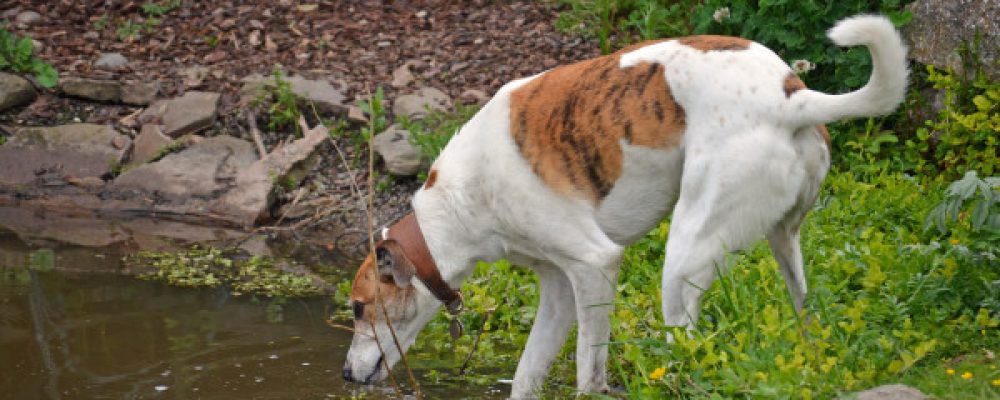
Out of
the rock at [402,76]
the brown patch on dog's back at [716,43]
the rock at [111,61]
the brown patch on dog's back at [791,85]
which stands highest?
the brown patch on dog's back at [716,43]

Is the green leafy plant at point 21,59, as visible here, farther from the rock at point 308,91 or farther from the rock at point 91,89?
the rock at point 308,91

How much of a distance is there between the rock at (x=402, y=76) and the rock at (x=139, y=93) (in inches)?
72.0

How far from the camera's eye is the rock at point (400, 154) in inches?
340

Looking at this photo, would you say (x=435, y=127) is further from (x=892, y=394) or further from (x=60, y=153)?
(x=892, y=394)

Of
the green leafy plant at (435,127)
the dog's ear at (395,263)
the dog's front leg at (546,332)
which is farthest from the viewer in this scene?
→ the green leafy plant at (435,127)

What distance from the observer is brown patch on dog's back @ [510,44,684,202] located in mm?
4758

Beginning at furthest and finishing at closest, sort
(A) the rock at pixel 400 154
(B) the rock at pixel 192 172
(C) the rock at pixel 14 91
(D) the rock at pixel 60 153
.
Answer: (C) the rock at pixel 14 91, (D) the rock at pixel 60 153, (B) the rock at pixel 192 172, (A) the rock at pixel 400 154

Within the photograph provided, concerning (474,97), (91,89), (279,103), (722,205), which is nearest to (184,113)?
(279,103)

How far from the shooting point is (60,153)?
9.23 meters

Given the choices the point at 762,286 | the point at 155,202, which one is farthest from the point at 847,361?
the point at 155,202

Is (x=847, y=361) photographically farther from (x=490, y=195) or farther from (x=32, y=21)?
(x=32, y=21)

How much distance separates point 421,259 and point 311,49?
5.55 m

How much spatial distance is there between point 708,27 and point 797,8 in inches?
23.3

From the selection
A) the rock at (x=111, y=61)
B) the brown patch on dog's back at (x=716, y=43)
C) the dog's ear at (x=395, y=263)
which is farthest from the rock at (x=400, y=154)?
the brown patch on dog's back at (x=716, y=43)
